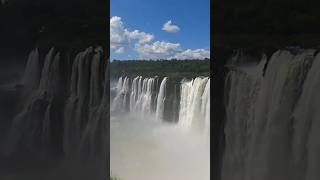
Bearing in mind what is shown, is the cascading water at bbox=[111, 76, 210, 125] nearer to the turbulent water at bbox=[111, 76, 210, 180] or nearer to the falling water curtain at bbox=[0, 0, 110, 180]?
the turbulent water at bbox=[111, 76, 210, 180]

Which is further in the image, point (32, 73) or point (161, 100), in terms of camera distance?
point (161, 100)

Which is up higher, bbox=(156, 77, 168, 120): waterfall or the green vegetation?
the green vegetation

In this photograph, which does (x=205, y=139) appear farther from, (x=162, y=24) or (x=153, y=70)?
(x=162, y=24)

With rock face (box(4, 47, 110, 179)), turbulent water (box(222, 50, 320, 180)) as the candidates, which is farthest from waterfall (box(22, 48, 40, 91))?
turbulent water (box(222, 50, 320, 180))

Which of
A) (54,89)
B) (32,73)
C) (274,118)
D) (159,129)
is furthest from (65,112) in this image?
(274,118)

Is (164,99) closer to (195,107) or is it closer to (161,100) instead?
(161,100)
